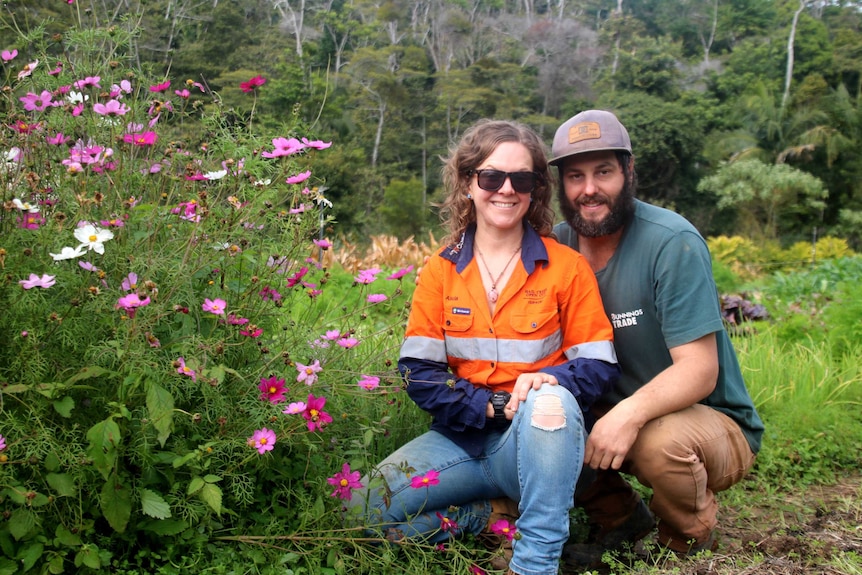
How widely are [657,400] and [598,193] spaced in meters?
0.69

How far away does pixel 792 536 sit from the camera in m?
2.59

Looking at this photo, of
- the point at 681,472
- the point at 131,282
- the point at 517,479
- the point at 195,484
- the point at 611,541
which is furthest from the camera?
the point at 611,541

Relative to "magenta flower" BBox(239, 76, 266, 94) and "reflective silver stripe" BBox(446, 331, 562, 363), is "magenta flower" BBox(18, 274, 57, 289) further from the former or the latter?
"reflective silver stripe" BBox(446, 331, 562, 363)

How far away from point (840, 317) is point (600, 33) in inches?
1994

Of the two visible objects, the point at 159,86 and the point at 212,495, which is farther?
the point at 159,86

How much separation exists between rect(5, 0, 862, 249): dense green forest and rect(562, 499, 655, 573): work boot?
1581cm

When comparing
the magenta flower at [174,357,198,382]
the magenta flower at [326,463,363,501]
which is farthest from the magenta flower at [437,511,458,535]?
the magenta flower at [174,357,198,382]

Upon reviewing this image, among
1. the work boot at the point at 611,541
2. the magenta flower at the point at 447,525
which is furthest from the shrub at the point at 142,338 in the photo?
the work boot at the point at 611,541

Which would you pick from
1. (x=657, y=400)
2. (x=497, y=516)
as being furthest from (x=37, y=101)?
(x=657, y=400)

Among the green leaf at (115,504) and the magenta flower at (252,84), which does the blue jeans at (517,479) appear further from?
the magenta flower at (252,84)

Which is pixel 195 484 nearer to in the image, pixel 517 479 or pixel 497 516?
pixel 517 479

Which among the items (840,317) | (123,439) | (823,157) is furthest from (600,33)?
(123,439)

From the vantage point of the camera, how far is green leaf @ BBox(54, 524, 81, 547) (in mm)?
1948

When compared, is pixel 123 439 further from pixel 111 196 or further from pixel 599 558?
pixel 599 558
